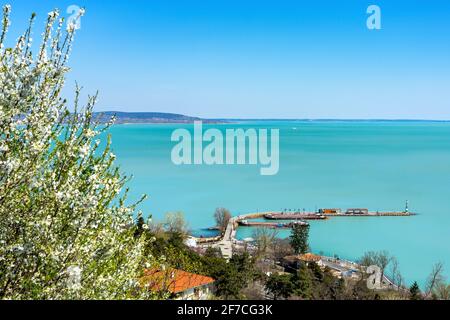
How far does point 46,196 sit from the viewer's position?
2617 millimetres

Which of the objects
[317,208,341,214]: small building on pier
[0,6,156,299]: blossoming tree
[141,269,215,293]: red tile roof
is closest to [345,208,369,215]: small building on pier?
[317,208,341,214]: small building on pier

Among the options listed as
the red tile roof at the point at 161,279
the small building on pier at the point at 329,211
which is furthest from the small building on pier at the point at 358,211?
the red tile roof at the point at 161,279

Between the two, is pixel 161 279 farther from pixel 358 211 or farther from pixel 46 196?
pixel 358 211

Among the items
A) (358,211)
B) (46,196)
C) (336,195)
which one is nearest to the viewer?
(46,196)

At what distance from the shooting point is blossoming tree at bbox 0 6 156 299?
249 cm

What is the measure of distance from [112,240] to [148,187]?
149 feet

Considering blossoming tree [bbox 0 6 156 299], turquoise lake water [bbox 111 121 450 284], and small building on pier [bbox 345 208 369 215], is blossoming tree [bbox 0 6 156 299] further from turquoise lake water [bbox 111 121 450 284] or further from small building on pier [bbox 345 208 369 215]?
small building on pier [bbox 345 208 369 215]

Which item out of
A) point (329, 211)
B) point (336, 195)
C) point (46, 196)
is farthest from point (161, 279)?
point (336, 195)

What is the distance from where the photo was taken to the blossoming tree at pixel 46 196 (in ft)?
8.16

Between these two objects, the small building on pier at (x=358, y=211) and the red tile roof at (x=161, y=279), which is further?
the small building on pier at (x=358, y=211)

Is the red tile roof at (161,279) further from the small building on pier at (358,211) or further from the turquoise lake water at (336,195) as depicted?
the small building on pier at (358,211)

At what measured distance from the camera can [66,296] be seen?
2.45 meters

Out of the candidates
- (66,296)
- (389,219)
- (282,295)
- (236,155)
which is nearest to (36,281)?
(66,296)
